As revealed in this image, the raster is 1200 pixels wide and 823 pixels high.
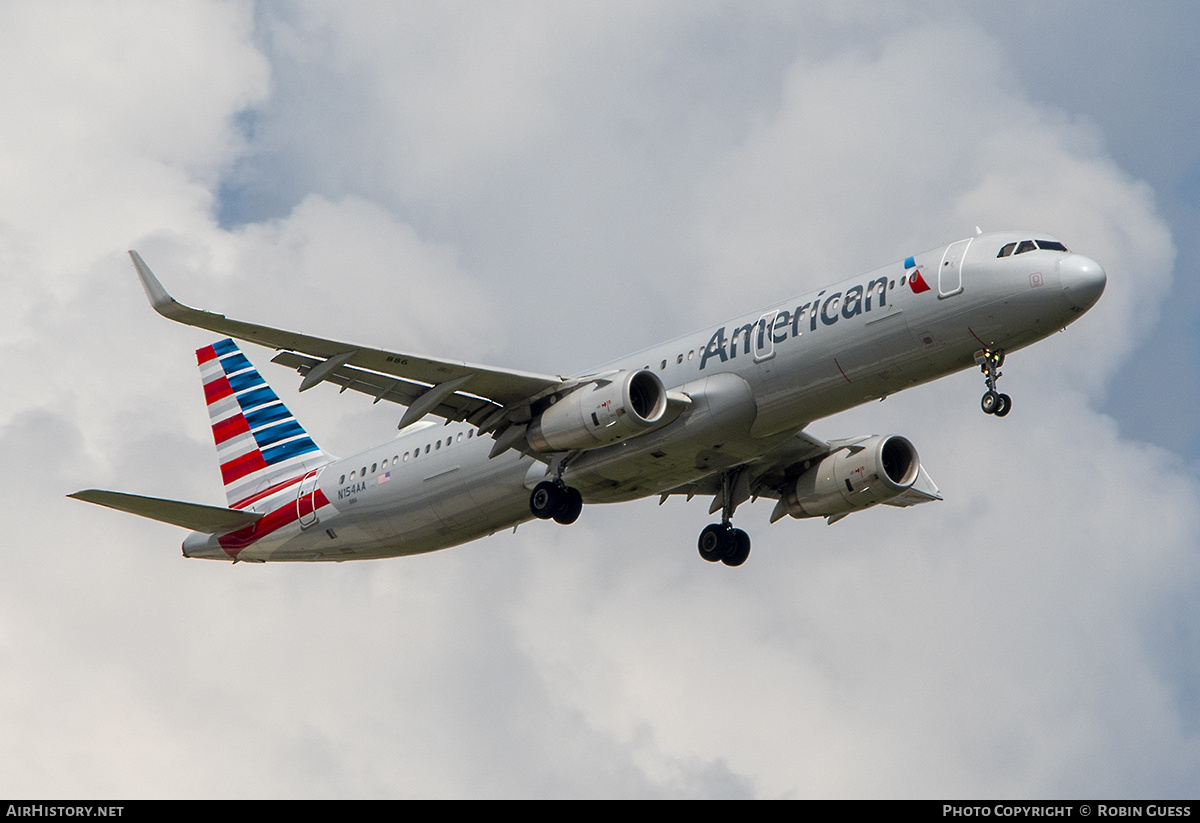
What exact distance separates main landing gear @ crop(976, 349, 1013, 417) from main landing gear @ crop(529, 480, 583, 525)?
10.3 m

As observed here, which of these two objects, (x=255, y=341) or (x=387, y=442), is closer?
(x=255, y=341)

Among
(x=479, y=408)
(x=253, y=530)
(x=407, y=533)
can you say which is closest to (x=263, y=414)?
(x=253, y=530)

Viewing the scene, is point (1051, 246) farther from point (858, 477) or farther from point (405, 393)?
point (405, 393)

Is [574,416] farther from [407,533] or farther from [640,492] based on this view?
[407,533]

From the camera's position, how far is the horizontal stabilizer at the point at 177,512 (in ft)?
129

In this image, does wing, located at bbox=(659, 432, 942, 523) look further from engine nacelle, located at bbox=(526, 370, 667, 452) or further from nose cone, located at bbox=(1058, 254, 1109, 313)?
nose cone, located at bbox=(1058, 254, 1109, 313)

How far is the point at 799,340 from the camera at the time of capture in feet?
118

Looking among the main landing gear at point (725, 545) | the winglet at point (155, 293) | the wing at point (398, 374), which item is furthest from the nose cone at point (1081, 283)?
the winglet at point (155, 293)

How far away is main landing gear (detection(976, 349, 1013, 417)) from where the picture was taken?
35.0 m

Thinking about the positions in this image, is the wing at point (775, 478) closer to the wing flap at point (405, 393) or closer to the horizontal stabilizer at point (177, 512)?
the wing flap at point (405, 393)

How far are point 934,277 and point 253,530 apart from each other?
21794mm

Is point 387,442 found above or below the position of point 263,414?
below
